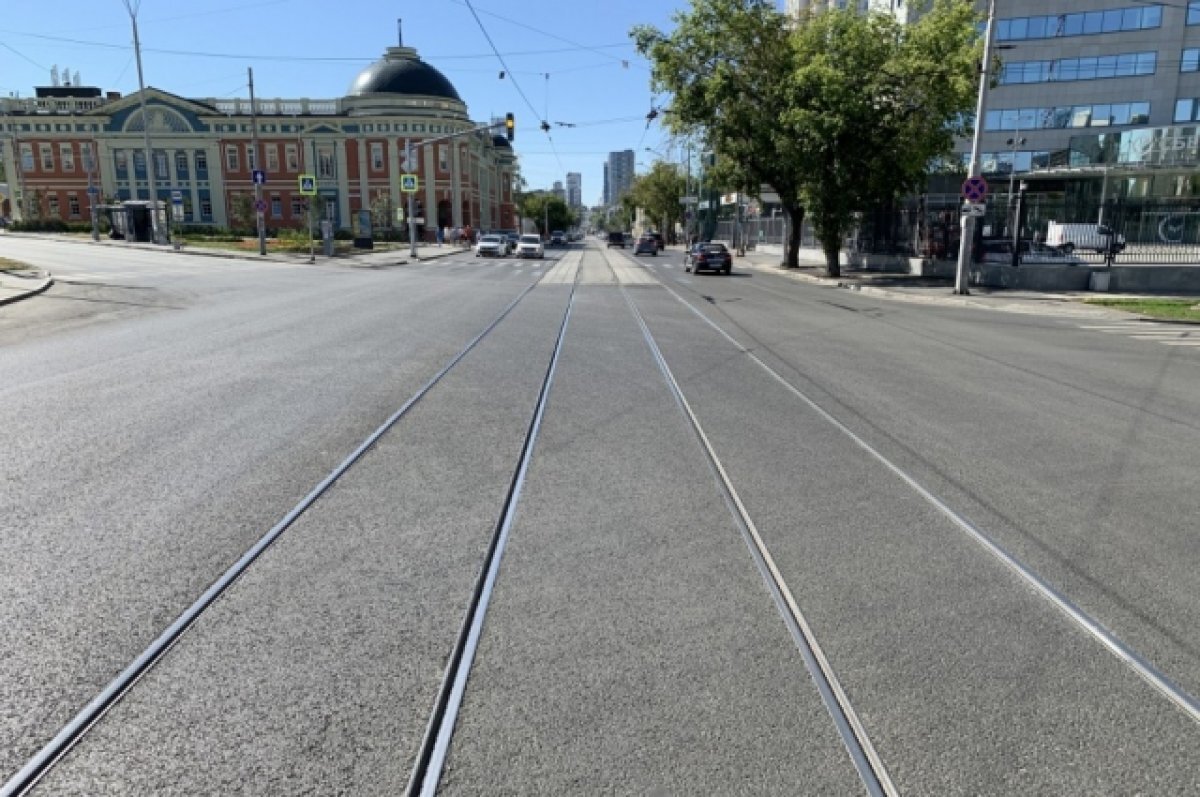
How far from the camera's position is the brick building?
7812 centimetres

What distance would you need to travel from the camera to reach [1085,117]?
59594 millimetres

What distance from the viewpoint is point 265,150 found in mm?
79375

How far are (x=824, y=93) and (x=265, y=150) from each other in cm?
6753

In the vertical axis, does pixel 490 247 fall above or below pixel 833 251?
below

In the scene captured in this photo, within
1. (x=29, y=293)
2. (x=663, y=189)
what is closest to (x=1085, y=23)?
(x=663, y=189)

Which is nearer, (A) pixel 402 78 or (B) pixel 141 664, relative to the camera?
(B) pixel 141 664

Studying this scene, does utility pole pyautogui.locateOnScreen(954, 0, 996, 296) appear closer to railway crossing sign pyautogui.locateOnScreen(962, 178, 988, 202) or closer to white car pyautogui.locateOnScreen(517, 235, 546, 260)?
railway crossing sign pyautogui.locateOnScreen(962, 178, 988, 202)

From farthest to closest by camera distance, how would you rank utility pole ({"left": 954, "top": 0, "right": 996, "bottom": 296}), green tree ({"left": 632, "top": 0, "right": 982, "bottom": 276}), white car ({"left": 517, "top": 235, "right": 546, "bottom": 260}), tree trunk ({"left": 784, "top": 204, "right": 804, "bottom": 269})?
white car ({"left": 517, "top": 235, "right": 546, "bottom": 260}), tree trunk ({"left": 784, "top": 204, "right": 804, "bottom": 269}), green tree ({"left": 632, "top": 0, "right": 982, "bottom": 276}), utility pole ({"left": 954, "top": 0, "right": 996, "bottom": 296})

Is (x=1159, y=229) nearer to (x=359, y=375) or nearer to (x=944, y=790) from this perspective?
(x=359, y=375)

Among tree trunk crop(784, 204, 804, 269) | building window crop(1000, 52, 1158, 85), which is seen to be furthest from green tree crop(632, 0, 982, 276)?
building window crop(1000, 52, 1158, 85)

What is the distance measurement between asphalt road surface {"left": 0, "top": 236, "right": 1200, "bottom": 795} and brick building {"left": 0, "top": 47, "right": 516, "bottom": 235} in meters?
74.5

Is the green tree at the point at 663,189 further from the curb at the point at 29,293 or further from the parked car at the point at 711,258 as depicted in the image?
the curb at the point at 29,293

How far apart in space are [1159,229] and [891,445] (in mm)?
25307

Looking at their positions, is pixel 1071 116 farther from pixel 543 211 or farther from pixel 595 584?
pixel 543 211
